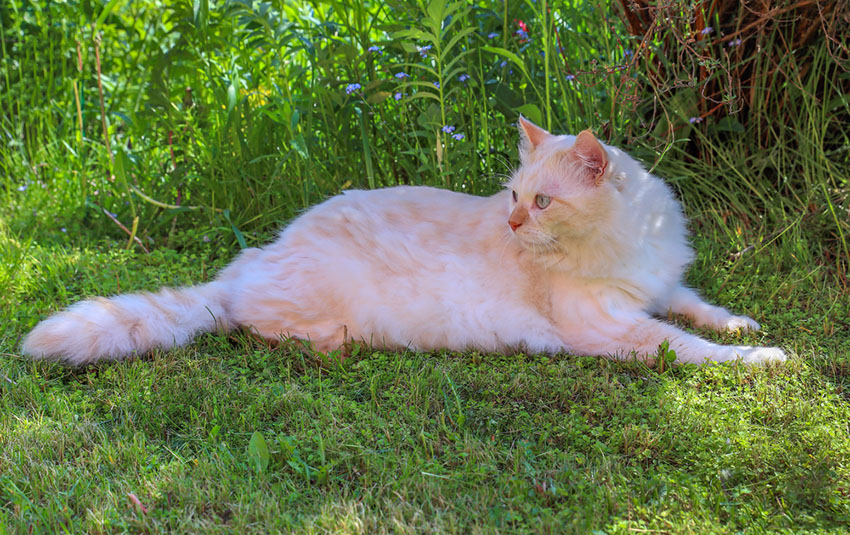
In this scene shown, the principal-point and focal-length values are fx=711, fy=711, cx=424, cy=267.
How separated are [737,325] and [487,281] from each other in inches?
38.3

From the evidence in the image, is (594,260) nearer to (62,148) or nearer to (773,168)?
(773,168)

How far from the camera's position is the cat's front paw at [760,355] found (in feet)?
7.79

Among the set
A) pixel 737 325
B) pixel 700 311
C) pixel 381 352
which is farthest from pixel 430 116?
pixel 737 325

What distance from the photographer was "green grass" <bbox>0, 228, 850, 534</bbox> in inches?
65.7

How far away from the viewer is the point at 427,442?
196 cm

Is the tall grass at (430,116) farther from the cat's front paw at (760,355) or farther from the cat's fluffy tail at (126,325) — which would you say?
the cat's front paw at (760,355)

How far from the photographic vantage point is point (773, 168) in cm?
355

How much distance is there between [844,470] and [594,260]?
1028 millimetres

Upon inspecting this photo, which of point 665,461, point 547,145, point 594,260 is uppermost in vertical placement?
point 547,145

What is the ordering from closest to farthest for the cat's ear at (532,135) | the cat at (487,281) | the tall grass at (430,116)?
1. the cat at (487,281)
2. the cat's ear at (532,135)
3. the tall grass at (430,116)

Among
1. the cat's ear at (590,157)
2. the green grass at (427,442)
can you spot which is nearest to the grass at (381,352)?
the green grass at (427,442)

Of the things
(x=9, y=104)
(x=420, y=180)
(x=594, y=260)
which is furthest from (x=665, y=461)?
(x=9, y=104)

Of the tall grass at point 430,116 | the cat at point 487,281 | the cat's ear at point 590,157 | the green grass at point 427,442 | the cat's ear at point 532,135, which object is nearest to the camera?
the green grass at point 427,442

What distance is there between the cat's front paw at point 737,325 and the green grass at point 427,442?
0.07 m
